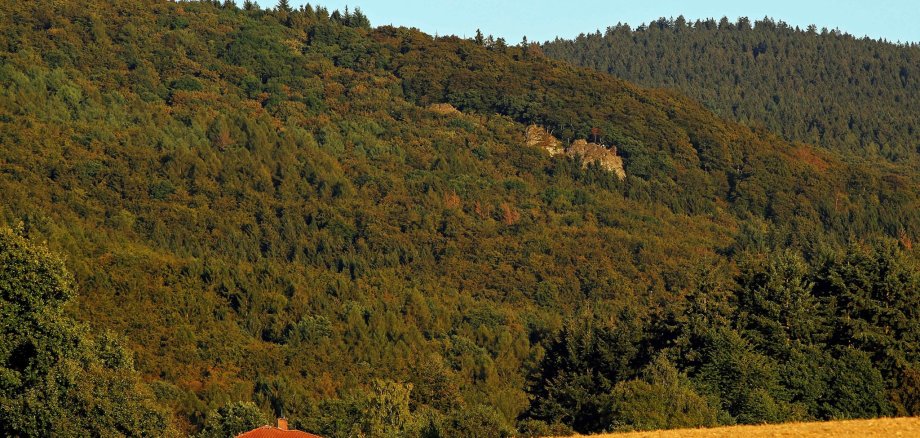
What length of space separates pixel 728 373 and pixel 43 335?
1051 inches

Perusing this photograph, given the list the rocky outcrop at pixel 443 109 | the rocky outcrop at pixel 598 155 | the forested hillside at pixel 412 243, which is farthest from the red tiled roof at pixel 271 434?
the rocky outcrop at pixel 443 109

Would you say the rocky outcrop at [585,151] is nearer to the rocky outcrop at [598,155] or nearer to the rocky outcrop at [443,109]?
the rocky outcrop at [598,155]

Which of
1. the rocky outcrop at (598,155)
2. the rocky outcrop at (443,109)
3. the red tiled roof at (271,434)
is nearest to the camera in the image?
the red tiled roof at (271,434)

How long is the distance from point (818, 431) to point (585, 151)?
137m

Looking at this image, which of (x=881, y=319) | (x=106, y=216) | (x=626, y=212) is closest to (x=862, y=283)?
(x=881, y=319)

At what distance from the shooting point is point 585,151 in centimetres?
17588

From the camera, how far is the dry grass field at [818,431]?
125 feet

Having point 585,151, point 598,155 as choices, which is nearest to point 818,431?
point 585,151

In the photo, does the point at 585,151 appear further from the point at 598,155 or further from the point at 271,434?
the point at 271,434

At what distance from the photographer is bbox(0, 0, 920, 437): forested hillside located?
64.2 m

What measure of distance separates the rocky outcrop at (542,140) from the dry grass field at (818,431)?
135 metres

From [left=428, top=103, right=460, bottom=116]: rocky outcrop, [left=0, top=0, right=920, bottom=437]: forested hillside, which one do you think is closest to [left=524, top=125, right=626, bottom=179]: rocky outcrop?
[left=0, top=0, right=920, bottom=437]: forested hillside

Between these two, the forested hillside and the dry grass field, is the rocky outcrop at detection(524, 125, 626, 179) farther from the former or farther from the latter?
the dry grass field

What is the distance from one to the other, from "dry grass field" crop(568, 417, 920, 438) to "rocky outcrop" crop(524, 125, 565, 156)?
13466 cm
